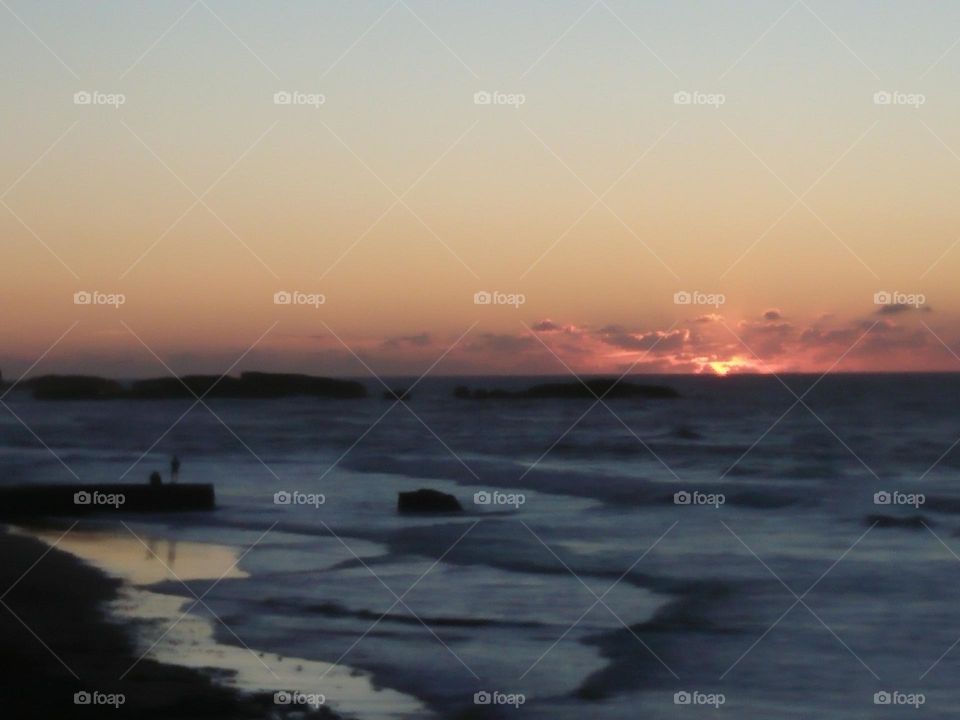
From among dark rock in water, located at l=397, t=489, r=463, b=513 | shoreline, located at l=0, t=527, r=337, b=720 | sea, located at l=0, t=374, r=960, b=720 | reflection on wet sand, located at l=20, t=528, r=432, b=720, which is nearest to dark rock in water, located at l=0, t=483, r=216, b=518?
sea, located at l=0, t=374, r=960, b=720

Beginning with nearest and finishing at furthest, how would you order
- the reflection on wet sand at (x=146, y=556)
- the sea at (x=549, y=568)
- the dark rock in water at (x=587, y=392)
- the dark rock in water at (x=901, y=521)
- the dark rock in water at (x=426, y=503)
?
1. the sea at (x=549, y=568)
2. the reflection on wet sand at (x=146, y=556)
3. the dark rock in water at (x=901, y=521)
4. the dark rock in water at (x=426, y=503)
5. the dark rock in water at (x=587, y=392)

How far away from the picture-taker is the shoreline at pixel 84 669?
10.4 meters

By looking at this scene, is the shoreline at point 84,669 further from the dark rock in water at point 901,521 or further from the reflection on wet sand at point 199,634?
the dark rock in water at point 901,521

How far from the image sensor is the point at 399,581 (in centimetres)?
1661

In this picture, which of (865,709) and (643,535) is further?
(643,535)

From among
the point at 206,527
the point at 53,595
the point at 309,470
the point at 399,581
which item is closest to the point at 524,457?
the point at 309,470

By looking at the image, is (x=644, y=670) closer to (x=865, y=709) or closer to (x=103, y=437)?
(x=865, y=709)

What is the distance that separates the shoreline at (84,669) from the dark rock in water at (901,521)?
14815mm

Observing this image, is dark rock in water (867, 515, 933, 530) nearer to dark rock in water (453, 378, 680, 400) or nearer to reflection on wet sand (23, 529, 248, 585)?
reflection on wet sand (23, 529, 248, 585)

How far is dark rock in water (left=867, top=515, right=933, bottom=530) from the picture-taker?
23.7m

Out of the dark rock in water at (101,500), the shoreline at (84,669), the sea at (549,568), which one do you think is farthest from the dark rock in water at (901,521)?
the shoreline at (84,669)

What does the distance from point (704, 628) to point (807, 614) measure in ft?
5.45

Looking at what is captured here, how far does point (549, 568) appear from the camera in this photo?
1833 centimetres

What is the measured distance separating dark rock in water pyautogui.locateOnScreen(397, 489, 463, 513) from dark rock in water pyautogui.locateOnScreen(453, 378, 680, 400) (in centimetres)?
2530
